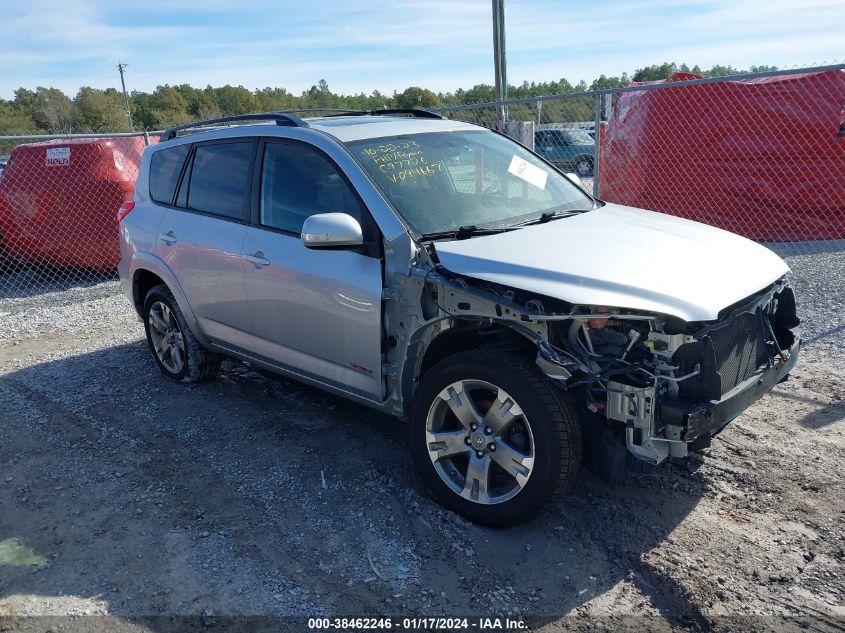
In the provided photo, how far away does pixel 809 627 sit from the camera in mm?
2734

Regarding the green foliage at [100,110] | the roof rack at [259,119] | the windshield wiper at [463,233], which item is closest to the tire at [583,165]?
the roof rack at [259,119]

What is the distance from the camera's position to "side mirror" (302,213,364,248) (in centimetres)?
359

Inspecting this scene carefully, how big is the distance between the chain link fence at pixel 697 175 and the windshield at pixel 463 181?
199 inches

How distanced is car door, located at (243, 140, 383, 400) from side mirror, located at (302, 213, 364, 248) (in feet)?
0.41

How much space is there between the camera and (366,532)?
11.4ft

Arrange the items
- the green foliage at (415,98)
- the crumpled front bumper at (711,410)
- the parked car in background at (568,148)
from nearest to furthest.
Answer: the crumpled front bumper at (711,410) < the parked car in background at (568,148) < the green foliage at (415,98)

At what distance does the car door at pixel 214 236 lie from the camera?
456 centimetres

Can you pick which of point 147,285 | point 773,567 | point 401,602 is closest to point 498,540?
point 401,602

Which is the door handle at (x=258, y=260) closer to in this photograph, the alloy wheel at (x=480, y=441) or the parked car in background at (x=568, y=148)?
the alloy wheel at (x=480, y=441)

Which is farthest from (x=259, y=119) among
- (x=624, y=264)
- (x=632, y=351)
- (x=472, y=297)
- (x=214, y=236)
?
(x=632, y=351)

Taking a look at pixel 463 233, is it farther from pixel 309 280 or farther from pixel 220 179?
pixel 220 179

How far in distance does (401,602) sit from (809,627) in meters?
1.60

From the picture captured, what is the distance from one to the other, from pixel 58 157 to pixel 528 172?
779 cm

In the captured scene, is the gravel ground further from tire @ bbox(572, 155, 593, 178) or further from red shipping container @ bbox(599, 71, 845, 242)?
tire @ bbox(572, 155, 593, 178)
